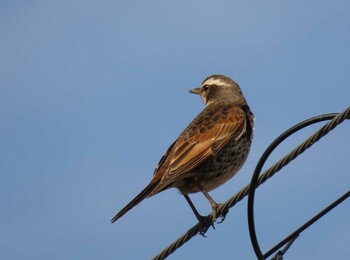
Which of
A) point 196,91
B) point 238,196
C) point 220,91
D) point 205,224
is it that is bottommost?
point 238,196

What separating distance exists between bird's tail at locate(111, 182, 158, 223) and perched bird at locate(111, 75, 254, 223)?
0.07 ft

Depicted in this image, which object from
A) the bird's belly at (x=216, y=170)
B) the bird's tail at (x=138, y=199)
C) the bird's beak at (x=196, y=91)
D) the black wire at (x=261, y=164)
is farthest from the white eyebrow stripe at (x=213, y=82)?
the black wire at (x=261, y=164)

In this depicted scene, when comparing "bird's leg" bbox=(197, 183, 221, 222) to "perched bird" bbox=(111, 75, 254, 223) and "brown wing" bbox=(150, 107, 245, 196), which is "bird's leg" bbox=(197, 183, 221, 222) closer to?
"perched bird" bbox=(111, 75, 254, 223)

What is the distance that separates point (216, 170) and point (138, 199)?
68.0 inches

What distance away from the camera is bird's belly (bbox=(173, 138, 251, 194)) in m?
12.3

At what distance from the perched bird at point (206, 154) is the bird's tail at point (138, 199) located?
20 millimetres

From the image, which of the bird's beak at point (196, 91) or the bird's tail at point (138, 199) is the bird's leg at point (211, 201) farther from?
the bird's beak at point (196, 91)

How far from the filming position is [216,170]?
1238cm

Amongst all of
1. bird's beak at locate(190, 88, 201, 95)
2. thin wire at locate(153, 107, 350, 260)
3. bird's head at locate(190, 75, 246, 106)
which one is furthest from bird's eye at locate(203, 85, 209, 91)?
thin wire at locate(153, 107, 350, 260)

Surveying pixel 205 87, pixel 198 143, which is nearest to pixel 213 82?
pixel 205 87

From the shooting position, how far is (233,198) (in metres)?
8.80

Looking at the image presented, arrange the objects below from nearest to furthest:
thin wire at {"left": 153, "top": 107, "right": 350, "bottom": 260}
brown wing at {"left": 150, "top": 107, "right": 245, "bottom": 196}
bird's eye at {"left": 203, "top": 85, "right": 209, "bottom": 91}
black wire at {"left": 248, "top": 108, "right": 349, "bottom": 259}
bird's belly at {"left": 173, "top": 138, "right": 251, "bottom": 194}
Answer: black wire at {"left": 248, "top": 108, "right": 349, "bottom": 259}, thin wire at {"left": 153, "top": 107, "right": 350, "bottom": 260}, brown wing at {"left": 150, "top": 107, "right": 245, "bottom": 196}, bird's belly at {"left": 173, "top": 138, "right": 251, "bottom": 194}, bird's eye at {"left": 203, "top": 85, "right": 209, "bottom": 91}

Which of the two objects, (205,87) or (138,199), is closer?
(138,199)

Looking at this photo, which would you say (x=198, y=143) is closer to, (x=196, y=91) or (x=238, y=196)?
(x=196, y=91)
